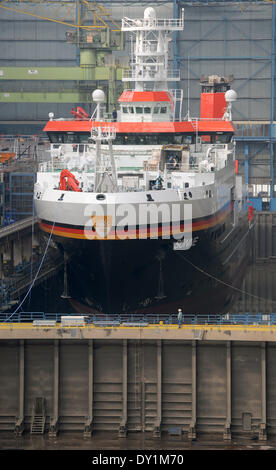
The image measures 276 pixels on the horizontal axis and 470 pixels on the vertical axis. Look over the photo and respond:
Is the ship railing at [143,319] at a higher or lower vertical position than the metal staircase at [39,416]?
higher

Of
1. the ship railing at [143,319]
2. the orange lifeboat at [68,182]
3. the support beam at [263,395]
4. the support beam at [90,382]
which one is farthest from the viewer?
the orange lifeboat at [68,182]

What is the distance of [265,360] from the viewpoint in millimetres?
39281

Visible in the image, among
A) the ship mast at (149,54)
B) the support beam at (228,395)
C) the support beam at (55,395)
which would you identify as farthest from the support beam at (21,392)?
the ship mast at (149,54)

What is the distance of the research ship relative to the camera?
152 ft

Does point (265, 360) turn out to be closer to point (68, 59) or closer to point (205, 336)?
point (205, 336)

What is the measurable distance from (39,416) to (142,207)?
1154cm

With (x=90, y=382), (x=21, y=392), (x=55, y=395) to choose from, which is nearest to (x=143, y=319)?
(x=90, y=382)

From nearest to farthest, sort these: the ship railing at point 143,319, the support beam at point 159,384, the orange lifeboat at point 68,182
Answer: the support beam at point 159,384 → the ship railing at point 143,319 → the orange lifeboat at point 68,182

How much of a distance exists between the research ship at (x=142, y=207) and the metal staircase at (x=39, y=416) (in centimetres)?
857

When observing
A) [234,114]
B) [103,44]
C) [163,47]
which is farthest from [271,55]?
[163,47]

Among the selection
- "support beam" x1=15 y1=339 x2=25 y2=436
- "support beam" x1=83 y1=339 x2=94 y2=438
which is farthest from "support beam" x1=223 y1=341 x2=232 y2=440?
"support beam" x1=15 y1=339 x2=25 y2=436

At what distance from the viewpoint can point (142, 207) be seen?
46.8m

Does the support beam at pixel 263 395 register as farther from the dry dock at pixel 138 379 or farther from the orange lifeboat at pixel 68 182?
the orange lifeboat at pixel 68 182

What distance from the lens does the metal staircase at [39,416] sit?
39.0 meters
